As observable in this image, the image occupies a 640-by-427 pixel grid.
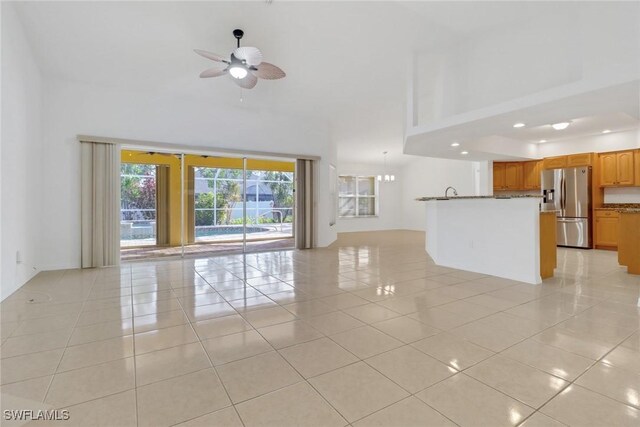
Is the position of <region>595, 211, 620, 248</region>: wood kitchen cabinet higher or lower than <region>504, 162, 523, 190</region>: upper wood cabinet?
lower

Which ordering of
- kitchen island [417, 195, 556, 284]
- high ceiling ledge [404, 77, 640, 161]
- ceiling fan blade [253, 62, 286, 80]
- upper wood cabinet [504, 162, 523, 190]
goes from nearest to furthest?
1. high ceiling ledge [404, 77, 640, 161]
2. ceiling fan blade [253, 62, 286, 80]
3. kitchen island [417, 195, 556, 284]
4. upper wood cabinet [504, 162, 523, 190]

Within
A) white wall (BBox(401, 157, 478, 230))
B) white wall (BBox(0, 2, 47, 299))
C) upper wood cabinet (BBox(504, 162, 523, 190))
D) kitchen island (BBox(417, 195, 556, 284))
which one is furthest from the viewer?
white wall (BBox(401, 157, 478, 230))

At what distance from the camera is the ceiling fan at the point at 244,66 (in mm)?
3424

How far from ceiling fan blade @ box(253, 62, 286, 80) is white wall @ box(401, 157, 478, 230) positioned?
22.8ft

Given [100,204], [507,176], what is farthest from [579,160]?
[100,204]

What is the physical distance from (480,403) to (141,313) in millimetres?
2813

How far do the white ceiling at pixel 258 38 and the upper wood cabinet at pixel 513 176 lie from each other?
2.37 metres

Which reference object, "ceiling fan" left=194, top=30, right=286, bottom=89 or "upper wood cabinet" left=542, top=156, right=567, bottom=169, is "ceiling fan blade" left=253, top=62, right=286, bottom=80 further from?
"upper wood cabinet" left=542, top=156, right=567, bottom=169

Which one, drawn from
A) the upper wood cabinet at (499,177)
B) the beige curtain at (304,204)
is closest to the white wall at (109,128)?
the beige curtain at (304,204)

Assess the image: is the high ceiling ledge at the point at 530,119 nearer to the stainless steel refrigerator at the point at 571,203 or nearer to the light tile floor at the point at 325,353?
the stainless steel refrigerator at the point at 571,203
